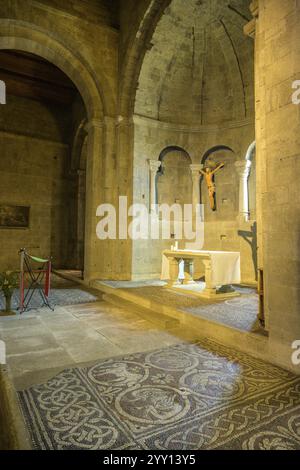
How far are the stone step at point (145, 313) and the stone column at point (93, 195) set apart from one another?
1.91 meters

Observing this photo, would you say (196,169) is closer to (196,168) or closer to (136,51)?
(196,168)

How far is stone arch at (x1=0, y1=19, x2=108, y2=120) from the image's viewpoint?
24.3ft

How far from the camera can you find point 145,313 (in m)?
5.16

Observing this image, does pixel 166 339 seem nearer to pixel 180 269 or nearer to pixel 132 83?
pixel 180 269

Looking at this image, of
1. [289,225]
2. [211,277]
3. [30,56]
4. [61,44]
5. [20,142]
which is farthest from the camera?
[20,142]

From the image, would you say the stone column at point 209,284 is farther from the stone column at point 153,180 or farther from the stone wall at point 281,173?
the stone column at point 153,180

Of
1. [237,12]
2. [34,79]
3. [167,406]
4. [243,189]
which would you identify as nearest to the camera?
[167,406]

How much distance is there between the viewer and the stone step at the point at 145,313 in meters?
4.60

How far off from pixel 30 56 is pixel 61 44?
2.93 m

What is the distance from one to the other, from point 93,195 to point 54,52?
3.88 metres

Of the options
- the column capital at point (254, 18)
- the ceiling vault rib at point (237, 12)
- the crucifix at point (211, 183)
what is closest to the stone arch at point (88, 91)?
the crucifix at point (211, 183)

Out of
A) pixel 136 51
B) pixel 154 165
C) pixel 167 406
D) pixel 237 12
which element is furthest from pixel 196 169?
pixel 167 406
